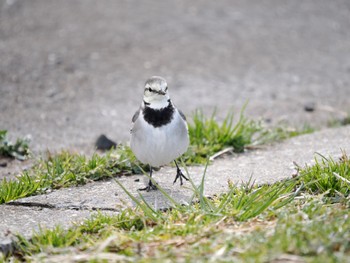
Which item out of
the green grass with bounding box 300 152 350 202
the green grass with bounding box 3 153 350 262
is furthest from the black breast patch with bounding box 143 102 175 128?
the green grass with bounding box 300 152 350 202

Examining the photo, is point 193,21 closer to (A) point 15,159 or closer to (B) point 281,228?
(A) point 15,159

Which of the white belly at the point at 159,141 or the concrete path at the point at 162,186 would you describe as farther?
the white belly at the point at 159,141

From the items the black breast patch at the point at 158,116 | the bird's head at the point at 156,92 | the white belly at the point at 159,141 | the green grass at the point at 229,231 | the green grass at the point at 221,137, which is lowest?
the green grass at the point at 229,231

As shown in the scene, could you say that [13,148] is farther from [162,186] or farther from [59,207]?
[162,186]

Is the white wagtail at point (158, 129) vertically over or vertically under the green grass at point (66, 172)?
over

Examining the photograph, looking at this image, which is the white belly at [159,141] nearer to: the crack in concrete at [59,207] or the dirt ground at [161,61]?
the crack in concrete at [59,207]

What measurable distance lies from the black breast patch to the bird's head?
0.03m

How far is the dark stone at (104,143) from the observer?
6.46 m

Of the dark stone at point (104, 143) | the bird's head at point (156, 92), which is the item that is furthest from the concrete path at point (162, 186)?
the dark stone at point (104, 143)

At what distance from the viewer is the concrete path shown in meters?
Answer: 4.58

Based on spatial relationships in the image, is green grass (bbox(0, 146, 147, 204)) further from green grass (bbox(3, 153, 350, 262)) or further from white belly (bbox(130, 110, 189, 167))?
green grass (bbox(3, 153, 350, 262))

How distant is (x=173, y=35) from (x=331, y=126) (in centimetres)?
346

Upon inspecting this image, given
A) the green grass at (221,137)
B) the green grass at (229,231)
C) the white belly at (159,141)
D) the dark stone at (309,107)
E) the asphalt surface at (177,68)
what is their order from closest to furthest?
the green grass at (229,231) < the white belly at (159,141) < the green grass at (221,137) < the asphalt surface at (177,68) < the dark stone at (309,107)

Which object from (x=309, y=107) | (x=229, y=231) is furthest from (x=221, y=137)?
(x=229, y=231)
